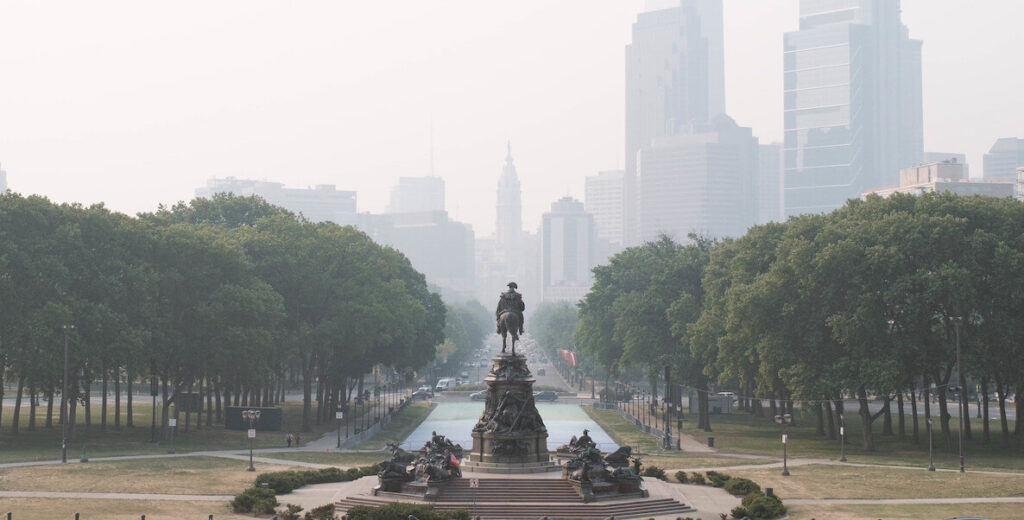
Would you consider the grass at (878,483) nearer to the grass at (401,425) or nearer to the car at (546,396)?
the grass at (401,425)

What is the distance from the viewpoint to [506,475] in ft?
163

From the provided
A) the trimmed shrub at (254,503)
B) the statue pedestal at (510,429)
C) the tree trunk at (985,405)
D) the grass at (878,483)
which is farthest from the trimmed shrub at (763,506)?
the tree trunk at (985,405)

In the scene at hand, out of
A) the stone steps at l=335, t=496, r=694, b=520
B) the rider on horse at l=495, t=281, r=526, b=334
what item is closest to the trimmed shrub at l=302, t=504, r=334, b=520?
the stone steps at l=335, t=496, r=694, b=520

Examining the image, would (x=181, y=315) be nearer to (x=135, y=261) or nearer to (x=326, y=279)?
(x=135, y=261)

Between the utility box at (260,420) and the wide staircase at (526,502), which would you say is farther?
the utility box at (260,420)

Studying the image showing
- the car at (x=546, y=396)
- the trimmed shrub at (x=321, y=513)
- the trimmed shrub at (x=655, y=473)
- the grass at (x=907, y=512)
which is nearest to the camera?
the trimmed shrub at (x=321, y=513)

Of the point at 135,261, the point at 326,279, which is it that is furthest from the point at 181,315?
the point at 326,279

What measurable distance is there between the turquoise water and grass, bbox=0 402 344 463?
354 inches

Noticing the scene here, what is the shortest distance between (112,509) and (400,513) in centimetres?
1293

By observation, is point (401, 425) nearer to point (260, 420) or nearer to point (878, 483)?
point (260, 420)

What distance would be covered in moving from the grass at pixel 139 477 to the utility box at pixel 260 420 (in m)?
21.1

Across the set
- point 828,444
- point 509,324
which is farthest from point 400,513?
point 828,444

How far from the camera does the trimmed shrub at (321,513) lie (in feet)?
141

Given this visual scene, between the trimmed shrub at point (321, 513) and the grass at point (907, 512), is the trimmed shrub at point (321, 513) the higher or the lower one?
the higher one
